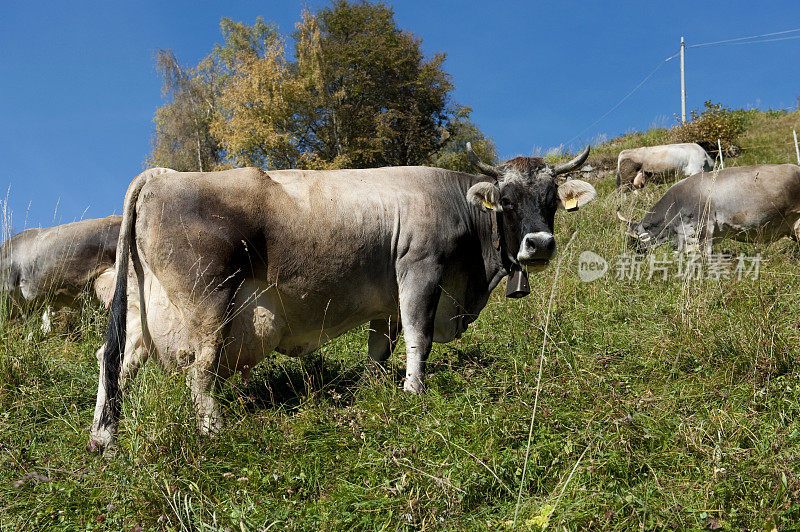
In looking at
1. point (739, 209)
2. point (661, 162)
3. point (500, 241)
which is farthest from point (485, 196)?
point (661, 162)

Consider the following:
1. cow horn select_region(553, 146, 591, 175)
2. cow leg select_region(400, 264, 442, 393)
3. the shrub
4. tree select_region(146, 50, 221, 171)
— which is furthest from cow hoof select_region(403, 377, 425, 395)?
tree select_region(146, 50, 221, 171)

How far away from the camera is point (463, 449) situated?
3.16 metres

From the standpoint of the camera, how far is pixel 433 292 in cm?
444

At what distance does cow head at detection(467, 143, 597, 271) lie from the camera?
4.49m

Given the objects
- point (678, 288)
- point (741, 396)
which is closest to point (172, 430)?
point (741, 396)

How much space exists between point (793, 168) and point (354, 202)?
9.19m

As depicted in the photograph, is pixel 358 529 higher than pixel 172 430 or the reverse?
the reverse

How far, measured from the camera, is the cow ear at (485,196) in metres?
4.68

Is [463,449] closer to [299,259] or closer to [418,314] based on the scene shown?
[418,314]

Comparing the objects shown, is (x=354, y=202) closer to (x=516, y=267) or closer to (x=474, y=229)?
(x=474, y=229)

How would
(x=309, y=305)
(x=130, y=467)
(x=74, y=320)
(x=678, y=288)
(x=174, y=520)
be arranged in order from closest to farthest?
(x=174, y=520)
(x=130, y=467)
(x=309, y=305)
(x=678, y=288)
(x=74, y=320)

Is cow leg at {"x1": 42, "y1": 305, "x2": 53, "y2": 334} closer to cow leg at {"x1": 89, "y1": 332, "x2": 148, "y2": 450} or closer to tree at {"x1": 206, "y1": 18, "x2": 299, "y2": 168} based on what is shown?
cow leg at {"x1": 89, "y1": 332, "x2": 148, "y2": 450}

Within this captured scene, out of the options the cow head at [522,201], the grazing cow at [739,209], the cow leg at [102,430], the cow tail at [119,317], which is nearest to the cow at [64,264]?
the cow tail at [119,317]

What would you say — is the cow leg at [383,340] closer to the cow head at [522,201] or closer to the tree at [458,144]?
the cow head at [522,201]
